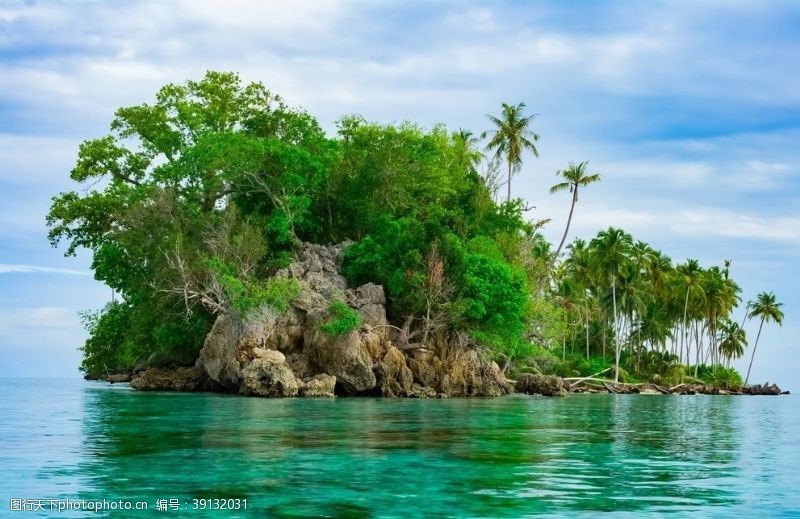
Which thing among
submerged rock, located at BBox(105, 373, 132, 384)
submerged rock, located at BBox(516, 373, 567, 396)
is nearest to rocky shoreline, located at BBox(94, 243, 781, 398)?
submerged rock, located at BBox(516, 373, 567, 396)

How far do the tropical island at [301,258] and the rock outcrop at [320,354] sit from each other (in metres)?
0.09

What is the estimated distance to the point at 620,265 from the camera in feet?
214

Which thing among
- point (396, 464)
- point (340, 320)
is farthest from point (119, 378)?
point (396, 464)

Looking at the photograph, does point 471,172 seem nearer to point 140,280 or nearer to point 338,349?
point 338,349

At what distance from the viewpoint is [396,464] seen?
13.9 metres

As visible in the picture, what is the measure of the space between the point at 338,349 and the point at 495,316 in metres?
7.59

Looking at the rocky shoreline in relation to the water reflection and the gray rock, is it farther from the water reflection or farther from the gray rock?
the water reflection

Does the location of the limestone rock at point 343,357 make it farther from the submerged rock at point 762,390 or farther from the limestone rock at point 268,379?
the submerged rock at point 762,390

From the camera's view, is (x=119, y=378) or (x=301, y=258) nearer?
(x=301, y=258)

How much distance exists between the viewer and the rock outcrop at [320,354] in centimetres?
3688

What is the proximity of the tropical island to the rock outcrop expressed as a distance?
91 mm

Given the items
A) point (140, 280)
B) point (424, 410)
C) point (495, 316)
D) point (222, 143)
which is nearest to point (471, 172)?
point (495, 316)

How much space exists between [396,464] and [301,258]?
28065 mm

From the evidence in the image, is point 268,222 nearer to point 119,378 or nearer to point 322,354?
point 322,354
